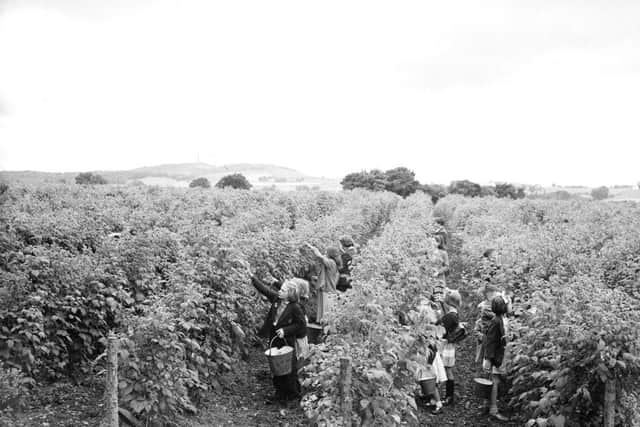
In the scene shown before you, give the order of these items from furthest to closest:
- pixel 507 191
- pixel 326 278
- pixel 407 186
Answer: pixel 407 186
pixel 507 191
pixel 326 278

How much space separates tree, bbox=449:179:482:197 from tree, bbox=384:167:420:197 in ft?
22.6

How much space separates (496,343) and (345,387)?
3.50 m

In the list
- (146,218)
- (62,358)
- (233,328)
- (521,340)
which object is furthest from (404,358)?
(146,218)

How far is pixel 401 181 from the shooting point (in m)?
83.5

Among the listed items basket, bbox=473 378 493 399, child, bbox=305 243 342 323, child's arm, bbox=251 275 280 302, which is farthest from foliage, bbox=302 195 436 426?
child, bbox=305 243 342 323

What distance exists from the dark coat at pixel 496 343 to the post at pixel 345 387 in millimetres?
3401

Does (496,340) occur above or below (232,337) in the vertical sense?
above

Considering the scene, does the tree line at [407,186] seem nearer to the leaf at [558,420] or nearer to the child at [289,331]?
the child at [289,331]

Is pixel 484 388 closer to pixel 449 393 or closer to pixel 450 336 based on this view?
pixel 449 393

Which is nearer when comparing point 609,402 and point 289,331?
point 609,402

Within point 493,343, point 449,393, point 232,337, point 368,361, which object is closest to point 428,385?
point 449,393

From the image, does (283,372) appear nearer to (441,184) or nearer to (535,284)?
(535,284)

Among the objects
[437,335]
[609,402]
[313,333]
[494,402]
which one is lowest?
[494,402]

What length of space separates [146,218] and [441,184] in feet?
286
